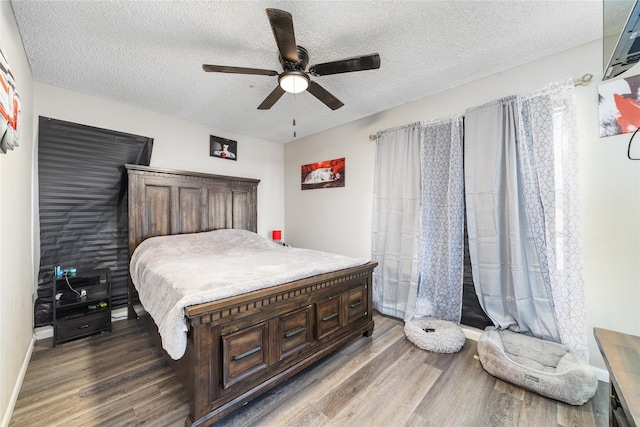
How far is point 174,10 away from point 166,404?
270 centimetres

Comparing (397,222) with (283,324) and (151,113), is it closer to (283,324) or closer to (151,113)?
(283,324)

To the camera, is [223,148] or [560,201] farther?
[223,148]

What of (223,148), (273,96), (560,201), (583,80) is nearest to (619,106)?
(583,80)

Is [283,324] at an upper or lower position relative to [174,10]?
lower

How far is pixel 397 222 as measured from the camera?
10.3 feet

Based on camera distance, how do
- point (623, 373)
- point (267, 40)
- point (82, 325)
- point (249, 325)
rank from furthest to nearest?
point (82, 325)
point (267, 40)
point (249, 325)
point (623, 373)

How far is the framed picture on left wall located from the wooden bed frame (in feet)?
2.56

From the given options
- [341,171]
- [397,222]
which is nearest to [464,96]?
[397,222]

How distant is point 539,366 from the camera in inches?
76.7

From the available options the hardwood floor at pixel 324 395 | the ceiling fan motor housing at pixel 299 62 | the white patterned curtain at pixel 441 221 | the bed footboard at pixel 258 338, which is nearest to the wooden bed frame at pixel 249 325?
the bed footboard at pixel 258 338

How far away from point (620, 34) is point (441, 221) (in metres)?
1.95

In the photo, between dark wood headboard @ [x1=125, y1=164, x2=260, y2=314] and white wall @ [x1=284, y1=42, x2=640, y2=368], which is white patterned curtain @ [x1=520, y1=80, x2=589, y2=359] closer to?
white wall @ [x1=284, y1=42, x2=640, y2=368]

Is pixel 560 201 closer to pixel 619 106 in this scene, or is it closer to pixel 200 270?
pixel 619 106

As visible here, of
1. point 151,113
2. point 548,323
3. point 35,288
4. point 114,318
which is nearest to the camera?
point 548,323
